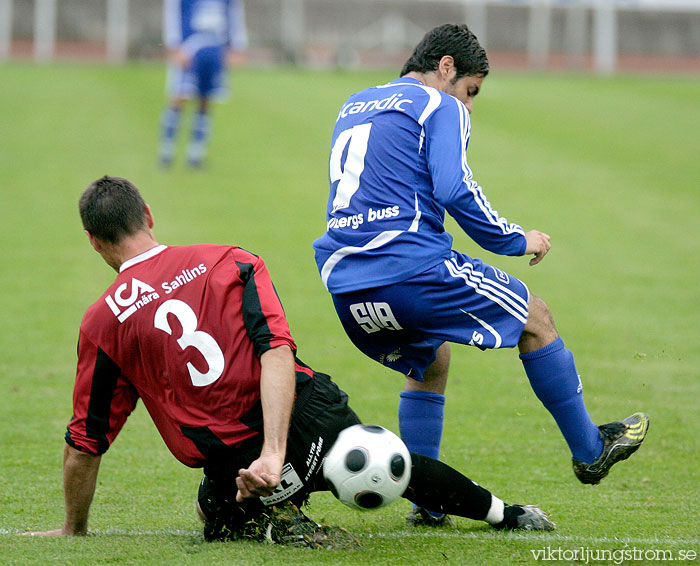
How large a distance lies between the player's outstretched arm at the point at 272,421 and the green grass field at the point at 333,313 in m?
0.32

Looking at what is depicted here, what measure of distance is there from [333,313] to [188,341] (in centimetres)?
495

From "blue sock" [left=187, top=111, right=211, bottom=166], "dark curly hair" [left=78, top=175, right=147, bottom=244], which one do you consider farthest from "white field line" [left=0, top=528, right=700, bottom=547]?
"blue sock" [left=187, top=111, right=211, bottom=166]

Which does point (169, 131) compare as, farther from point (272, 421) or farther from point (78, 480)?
point (272, 421)

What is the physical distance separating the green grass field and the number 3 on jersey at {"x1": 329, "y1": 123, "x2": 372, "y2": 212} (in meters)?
1.36

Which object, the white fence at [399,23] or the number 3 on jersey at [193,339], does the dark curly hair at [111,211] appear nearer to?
the number 3 on jersey at [193,339]

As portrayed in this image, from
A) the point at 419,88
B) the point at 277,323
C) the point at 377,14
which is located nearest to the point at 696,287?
the point at 419,88

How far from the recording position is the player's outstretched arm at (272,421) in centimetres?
301

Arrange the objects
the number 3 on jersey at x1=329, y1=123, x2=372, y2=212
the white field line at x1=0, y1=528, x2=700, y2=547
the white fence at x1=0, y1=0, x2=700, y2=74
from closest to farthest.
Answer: the white field line at x1=0, y1=528, x2=700, y2=547
the number 3 on jersey at x1=329, y1=123, x2=372, y2=212
the white fence at x1=0, y1=0, x2=700, y2=74

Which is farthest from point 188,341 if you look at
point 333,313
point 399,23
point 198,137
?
point 399,23

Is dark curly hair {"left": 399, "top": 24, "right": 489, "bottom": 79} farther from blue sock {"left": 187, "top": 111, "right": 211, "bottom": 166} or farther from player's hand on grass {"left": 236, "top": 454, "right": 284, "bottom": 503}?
blue sock {"left": 187, "top": 111, "right": 211, "bottom": 166}

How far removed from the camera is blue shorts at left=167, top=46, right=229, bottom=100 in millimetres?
12969

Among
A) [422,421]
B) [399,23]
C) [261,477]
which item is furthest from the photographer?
[399,23]

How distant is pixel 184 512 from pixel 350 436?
1.16 meters

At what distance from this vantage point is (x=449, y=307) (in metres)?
3.64
